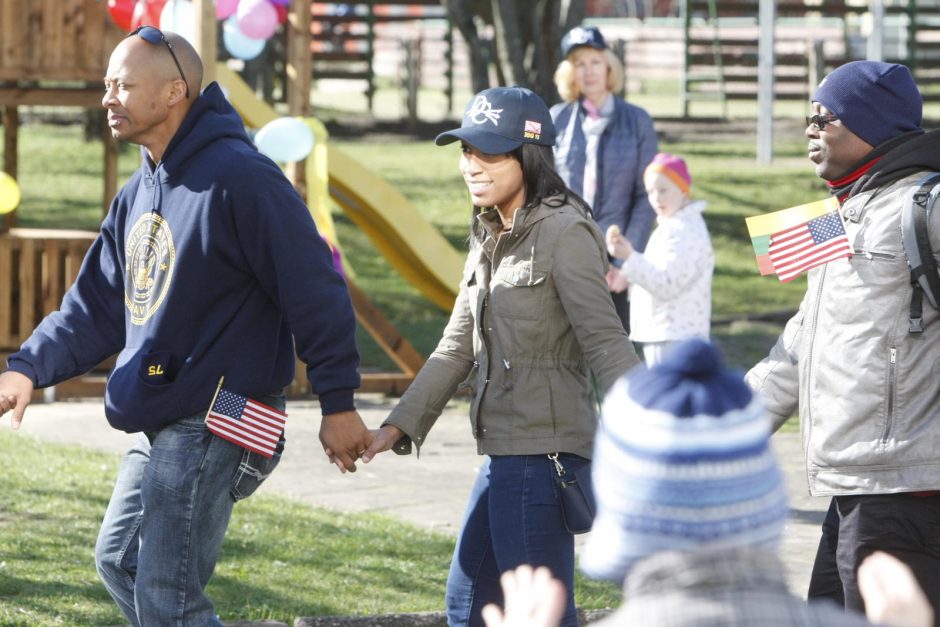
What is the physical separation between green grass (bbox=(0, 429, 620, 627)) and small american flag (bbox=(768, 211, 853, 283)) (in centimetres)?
182

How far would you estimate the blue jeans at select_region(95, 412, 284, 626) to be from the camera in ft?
12.8

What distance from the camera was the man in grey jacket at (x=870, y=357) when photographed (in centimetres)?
393

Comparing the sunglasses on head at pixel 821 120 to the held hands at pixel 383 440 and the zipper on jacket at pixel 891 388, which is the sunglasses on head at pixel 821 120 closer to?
the zipper on jacket at pixel 891 388

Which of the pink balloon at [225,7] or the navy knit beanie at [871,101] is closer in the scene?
the navy knit beanie at [871,101]

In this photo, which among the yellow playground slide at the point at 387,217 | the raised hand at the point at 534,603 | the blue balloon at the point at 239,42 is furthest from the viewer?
the yellow playground slide at the point at 387,217

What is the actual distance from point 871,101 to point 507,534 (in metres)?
1.45

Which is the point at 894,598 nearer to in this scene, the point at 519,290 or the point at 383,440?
the point at 519,290

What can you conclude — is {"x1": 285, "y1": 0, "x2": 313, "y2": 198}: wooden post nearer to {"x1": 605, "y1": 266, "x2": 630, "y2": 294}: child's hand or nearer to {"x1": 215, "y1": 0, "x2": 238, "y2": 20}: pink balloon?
{"x1": 215, "y1": 0, "x2": 238, "y2": 20}: pink balloon

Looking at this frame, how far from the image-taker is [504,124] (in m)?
4.21

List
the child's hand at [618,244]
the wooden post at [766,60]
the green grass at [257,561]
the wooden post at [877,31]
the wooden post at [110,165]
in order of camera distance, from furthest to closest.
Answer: the wooden post at [877,31] → the wooden post at [766,60] → the wooden post at [110,165] → the child's hand at [618,244] → the green grass at [257,561]

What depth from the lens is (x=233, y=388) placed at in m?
3.99

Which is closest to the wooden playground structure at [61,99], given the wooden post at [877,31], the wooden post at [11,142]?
the wooden post at [11,142]

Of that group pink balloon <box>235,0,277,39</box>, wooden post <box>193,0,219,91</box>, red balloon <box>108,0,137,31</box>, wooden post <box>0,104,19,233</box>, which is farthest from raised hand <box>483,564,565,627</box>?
wooden post <box>0,104,19,233</box>

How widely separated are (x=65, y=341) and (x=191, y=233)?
2.02 feet
